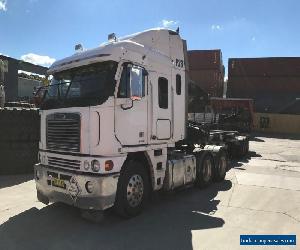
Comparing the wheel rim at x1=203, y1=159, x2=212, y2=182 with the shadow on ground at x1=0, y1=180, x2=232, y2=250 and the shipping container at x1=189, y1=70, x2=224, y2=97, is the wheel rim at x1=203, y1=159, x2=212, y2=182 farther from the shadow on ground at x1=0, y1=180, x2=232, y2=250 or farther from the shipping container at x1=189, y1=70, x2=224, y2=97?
the shipping container at x1=189, y1=70, x2=224, y2=97

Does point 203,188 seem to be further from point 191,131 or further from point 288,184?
point 288,184

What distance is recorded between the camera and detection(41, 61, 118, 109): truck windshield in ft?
21.9

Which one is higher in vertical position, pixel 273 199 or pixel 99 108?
pixel 99 108

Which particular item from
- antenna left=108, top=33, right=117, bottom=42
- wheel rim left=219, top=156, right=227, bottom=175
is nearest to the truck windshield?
antenna left=108, top=33, right=117, bottom=42

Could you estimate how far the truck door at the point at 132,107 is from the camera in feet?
22.4

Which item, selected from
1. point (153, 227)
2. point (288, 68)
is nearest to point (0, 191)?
point (153, 227)

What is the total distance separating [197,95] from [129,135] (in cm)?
418

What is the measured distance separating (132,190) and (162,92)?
2303 millimetres

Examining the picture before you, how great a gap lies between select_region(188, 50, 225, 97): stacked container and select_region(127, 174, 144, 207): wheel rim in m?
47.3

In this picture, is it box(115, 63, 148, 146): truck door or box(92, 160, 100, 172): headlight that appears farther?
box(115, 63, 148, 146): truck door

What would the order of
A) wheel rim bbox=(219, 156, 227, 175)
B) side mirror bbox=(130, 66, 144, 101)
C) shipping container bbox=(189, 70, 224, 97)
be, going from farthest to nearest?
shipping container bbox=(189, 70, 224, 97) → wheel rim bbox=(219, 156, 227, 175) → side mirror bbox=(130, 66, 144, 101)

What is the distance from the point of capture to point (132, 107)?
715 cm

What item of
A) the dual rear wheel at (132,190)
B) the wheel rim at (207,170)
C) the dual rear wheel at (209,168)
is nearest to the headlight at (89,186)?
the dual rear wheel at (132,190)

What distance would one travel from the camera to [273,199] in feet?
30.0
